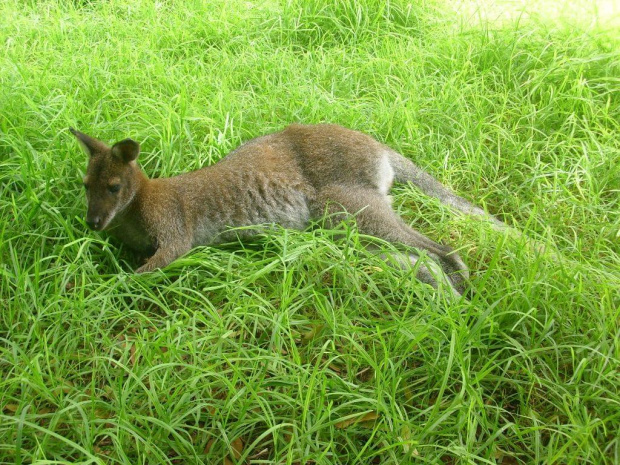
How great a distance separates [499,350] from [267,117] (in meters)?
2.92

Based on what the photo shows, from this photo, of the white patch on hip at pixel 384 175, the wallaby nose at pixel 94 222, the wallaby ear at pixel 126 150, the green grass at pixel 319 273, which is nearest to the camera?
the green grass at pixel 319 273

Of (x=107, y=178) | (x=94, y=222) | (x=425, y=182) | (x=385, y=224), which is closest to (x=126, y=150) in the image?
(x=107, y=178)

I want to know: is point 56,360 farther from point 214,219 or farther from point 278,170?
point 278,170

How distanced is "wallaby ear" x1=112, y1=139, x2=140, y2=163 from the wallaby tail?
6.00ft

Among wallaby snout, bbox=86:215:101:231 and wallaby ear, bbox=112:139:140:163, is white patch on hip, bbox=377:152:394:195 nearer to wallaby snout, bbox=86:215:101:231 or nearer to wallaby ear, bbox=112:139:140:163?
wallaby ear, bbox=112:139:140:163

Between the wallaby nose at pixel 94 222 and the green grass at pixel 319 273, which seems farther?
the wallaby nose at pixel 94 222

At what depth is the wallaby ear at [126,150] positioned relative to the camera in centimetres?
360

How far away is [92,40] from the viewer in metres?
5.85

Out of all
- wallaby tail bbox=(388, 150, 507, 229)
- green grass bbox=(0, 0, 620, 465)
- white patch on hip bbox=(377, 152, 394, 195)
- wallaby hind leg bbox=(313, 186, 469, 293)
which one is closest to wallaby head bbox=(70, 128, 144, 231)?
green grass bbox=(0, 0, 620, 465)

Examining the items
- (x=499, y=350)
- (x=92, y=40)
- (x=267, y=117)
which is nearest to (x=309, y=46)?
(x=267, y=117)

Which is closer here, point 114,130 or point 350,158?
point 350,158

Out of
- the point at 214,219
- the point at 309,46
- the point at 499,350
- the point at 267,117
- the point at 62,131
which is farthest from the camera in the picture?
the point at 309,46

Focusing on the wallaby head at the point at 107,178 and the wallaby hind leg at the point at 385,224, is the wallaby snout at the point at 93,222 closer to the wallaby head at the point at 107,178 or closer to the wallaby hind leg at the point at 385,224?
the wallaby head at the point at 107,178

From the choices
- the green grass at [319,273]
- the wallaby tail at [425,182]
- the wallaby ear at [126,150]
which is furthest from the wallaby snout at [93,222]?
the wallaby tail at [425,182]
